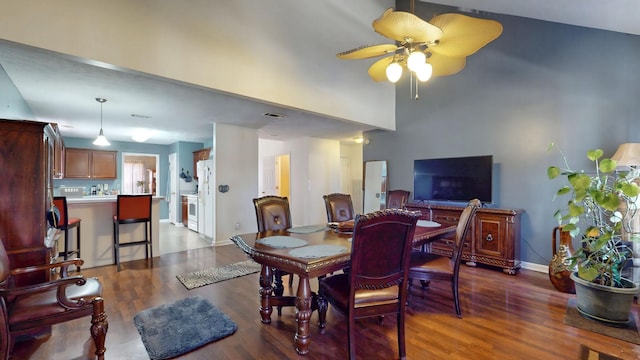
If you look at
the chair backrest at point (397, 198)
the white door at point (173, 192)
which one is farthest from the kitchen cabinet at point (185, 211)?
the chair backrest at point (397, 198)

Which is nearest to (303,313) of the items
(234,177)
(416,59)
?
(416,59)

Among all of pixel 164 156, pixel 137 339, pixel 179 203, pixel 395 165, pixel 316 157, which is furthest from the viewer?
pixel 164 156

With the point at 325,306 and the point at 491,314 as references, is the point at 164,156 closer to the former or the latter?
the point at 325,306

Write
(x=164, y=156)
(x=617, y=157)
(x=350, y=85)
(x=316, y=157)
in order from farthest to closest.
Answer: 1. (x=164, y=156)
2. (x=316, y=157)
3. (x=350, y=85)
4. (x=617, y=157)

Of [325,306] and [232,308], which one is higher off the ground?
[325,306]

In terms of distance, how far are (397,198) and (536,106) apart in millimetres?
2460

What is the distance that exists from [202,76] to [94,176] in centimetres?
632

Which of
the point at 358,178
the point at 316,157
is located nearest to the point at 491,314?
the point at 316,157

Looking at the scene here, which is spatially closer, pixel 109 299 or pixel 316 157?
pixel 109 299

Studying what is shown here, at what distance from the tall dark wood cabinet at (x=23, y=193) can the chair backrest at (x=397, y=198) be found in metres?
4.59

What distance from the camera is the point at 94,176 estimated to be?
7152mm

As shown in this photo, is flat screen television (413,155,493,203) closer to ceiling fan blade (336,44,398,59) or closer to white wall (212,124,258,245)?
ceiling fan blade (336,44,398,59)

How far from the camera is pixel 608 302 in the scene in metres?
2.37

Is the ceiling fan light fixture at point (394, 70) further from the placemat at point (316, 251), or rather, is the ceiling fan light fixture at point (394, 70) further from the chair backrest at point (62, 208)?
the chair backrest at point (62, 208)
